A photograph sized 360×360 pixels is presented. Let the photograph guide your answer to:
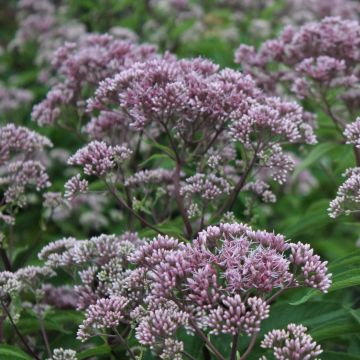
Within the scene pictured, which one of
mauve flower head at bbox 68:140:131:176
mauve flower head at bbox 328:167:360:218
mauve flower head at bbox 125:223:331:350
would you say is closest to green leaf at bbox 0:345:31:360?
mauve flower head at bbox 125:223:331:350

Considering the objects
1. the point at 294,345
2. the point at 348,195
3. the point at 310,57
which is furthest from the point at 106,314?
the point at 310,57

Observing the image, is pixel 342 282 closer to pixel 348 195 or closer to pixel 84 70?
pixel 348 195

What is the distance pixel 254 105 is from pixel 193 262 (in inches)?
51.7

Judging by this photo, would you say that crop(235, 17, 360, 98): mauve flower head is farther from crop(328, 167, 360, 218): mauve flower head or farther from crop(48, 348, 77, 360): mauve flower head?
crop(48, 348, 77, 360): mauve flower head

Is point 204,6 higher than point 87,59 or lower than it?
higher

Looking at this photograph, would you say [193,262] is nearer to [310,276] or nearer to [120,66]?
[310,276]

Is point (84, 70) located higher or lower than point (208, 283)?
higher

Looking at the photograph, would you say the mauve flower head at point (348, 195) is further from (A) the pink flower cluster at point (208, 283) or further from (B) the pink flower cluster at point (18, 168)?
(B) the pink flower cluster at point (18, 168)

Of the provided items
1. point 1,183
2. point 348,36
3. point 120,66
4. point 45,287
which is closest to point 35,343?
point 45,287

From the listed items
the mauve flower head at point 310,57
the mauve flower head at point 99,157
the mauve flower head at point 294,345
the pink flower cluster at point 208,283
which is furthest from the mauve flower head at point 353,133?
the mauve flower head at point 294,345

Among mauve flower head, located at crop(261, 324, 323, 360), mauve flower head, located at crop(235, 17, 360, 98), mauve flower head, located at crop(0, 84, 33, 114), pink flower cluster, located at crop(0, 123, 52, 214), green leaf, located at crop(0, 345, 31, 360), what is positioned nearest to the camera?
mauve flower head, located at crop(261, 324, 323, 360)

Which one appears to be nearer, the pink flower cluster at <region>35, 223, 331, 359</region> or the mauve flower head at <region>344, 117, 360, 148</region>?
the pink flower cluster at <region>35, 223, 331, 359</region>

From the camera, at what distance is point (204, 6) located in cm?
937

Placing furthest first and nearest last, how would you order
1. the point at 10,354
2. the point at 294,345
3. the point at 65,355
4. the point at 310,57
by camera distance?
the point at 310,57 < the point at 10,354 < the point at 65,355 < the point at 294,345
